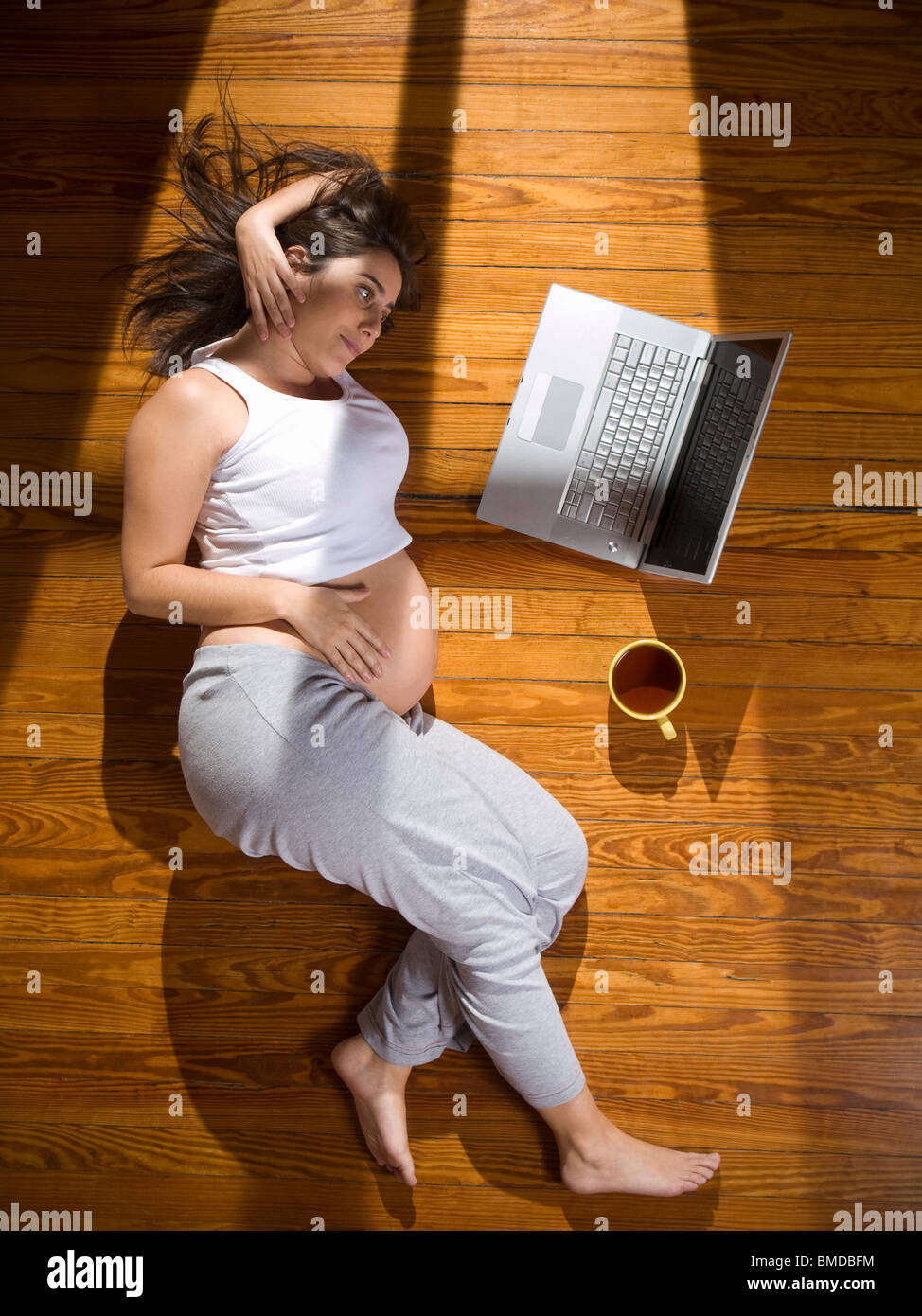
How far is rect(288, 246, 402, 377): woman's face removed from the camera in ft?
4.29

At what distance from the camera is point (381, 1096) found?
5.18ft

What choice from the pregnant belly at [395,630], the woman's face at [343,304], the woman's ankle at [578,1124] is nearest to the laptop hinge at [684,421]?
the pregnant belly at [395,630]

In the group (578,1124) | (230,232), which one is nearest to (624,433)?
(230,232)

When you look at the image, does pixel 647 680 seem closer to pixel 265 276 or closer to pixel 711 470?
pixel 711 470

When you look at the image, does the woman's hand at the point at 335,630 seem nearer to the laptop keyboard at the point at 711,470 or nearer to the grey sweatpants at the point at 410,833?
the grey sweatpants at the point at 410,833

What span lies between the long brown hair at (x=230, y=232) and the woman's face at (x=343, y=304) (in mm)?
22

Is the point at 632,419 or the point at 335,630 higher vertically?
the point at 632,419

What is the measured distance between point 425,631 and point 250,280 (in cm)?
66

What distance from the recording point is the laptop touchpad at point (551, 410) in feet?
5.26

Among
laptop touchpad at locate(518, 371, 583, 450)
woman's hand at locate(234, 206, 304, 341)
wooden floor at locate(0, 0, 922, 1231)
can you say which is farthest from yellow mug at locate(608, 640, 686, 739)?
woman's hand at locate(234, 206, 304, 341)

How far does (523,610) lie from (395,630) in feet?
1.01

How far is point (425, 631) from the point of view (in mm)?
1554

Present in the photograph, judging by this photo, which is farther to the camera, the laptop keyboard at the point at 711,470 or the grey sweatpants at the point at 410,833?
the laptop keyboard at the point at 711,470
